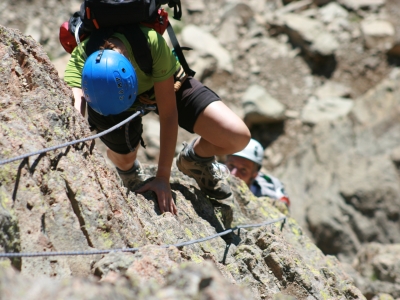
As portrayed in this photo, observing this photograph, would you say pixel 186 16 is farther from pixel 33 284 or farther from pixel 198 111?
pixel 33 284

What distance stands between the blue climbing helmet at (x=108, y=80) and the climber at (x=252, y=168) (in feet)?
13.9

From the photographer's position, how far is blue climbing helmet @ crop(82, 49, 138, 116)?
181 inches

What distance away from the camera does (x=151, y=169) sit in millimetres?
7039

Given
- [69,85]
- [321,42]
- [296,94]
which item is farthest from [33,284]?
[321,42]

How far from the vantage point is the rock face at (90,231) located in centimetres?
284

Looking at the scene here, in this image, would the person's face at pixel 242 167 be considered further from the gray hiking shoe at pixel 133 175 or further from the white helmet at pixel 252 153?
the gray hiking shoe at pixel 133 175

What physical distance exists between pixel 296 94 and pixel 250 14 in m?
3.67

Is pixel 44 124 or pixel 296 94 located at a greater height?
pixel 44 124

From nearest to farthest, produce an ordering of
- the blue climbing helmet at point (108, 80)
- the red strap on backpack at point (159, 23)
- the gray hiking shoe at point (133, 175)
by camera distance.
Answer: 1. the blue climbing helmet at point (108, 80)
2. the red strap on backpack at point (159, 23)
3. the gray hiking shoe at point (133, 175)

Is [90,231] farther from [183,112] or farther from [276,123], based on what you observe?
[276,123]

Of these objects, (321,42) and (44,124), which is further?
(321,42)

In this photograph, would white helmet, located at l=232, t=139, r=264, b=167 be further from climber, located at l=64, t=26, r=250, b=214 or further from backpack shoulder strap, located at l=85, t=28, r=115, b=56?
backpack shoulder strap, located at l=85, t=28, r=115, b=56

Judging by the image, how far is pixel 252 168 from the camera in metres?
9.02

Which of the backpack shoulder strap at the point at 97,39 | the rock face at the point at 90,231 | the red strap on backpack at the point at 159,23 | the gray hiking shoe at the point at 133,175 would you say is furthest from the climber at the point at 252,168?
the backpack shoulder strap at the point at 97,39
